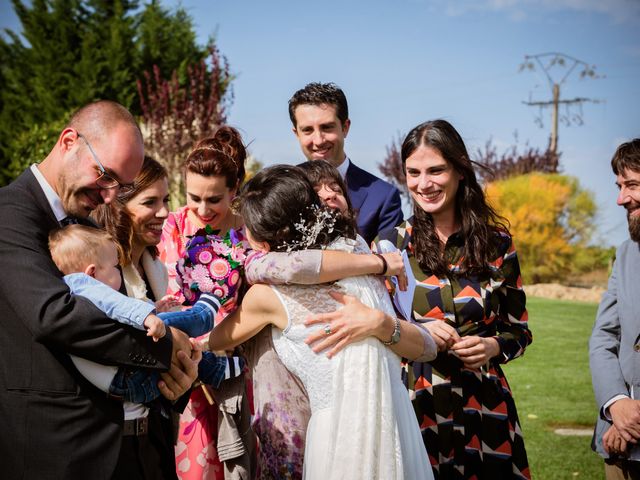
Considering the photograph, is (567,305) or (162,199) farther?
(567,305)

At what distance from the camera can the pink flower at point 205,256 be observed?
2977 mm

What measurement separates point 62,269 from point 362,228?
2.13 metres

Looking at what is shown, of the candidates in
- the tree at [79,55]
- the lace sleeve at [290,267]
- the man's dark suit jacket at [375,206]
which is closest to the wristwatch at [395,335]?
the lace sleeve at [290,267]

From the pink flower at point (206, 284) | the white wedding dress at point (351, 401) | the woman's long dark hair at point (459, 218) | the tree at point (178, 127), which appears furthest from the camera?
the tree at point (178, 127)

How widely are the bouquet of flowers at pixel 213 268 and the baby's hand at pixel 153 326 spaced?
0.58 m

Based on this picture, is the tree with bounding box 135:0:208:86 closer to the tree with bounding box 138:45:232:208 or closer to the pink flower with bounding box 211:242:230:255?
the tree with bounding box 138:45:232:208

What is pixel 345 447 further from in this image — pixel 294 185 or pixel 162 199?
pixel 162 199

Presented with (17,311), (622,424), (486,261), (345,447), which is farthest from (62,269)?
(622,424)

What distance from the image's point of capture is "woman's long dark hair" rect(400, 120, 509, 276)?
3365 mm

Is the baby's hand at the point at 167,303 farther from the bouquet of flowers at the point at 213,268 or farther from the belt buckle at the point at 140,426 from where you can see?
the belt buckle at the point at 140,426

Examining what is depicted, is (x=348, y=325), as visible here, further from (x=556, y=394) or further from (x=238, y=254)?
(x=556, y=394)

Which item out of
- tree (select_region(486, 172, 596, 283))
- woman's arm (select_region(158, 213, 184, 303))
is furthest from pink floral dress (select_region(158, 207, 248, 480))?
tree (select_region(486, 172, 596, 283))

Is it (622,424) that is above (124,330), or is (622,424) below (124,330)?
below

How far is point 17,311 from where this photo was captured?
7.38 feet
